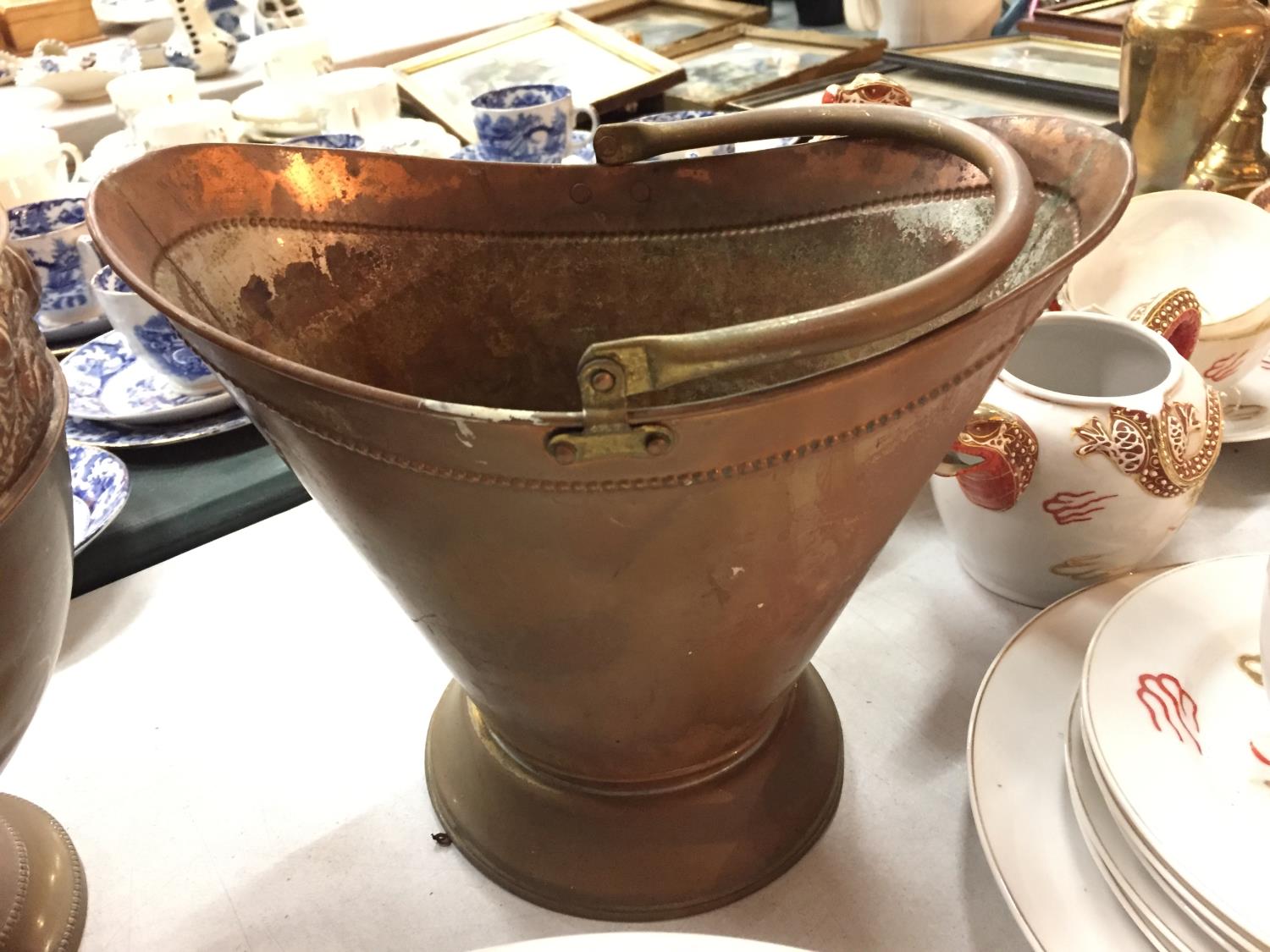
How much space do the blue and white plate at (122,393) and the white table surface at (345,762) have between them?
12cm

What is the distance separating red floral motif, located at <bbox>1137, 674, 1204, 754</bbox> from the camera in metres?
0.38

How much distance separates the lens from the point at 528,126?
0.97 m

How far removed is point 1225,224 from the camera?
0.69 m

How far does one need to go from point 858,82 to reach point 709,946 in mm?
578

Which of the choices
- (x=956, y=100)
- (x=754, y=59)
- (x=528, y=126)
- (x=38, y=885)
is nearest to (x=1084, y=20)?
(x=956, y=100)

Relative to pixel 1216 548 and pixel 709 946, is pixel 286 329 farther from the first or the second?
pixel 1216 548

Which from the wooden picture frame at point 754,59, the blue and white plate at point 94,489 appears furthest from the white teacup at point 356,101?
the blue and white plate at point 94,489

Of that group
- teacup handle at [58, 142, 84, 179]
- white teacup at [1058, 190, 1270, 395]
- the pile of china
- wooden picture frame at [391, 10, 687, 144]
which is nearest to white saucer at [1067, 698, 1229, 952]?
the pile of china

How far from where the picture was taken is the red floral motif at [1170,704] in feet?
1.26

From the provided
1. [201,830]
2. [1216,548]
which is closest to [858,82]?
[1216,548]

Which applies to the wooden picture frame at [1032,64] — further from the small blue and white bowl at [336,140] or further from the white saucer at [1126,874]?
the white saucer at [1126,874]

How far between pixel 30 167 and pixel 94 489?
54 centimetres

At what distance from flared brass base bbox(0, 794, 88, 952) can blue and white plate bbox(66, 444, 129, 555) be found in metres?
0.19

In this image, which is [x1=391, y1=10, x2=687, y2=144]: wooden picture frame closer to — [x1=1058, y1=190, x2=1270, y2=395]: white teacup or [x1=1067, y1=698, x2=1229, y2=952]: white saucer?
[x1=1058, y1=190, x2=1270, y2=395]: white teacup
